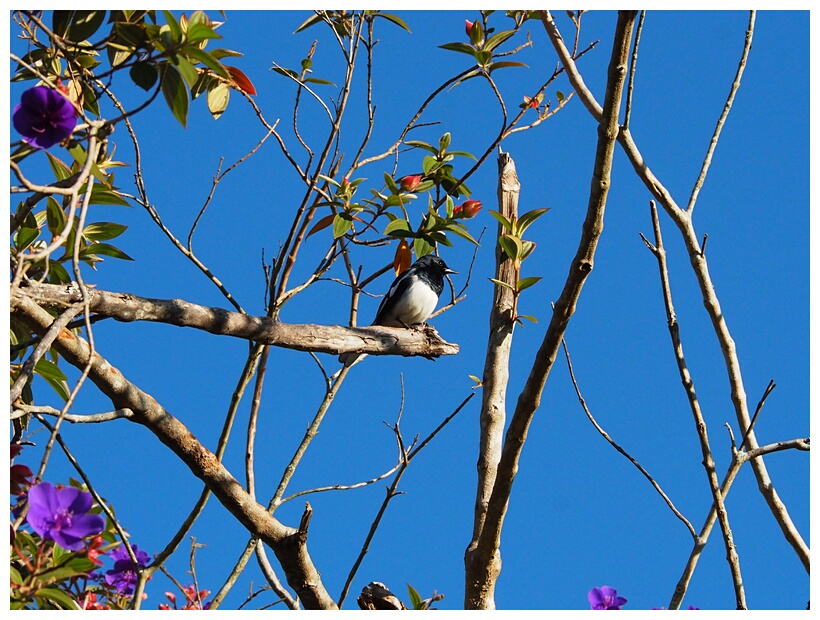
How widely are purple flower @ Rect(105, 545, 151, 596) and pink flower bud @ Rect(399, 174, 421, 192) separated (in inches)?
68.1

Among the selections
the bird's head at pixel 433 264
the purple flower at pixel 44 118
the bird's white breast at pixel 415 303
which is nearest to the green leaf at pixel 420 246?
the purple flower at pixel 44 118

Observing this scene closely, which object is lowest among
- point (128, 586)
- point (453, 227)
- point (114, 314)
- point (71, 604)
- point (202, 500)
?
point (71, 604)

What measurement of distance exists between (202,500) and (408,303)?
280cm

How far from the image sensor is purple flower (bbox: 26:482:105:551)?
1.50m

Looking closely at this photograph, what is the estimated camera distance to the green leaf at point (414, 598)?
2471 mm

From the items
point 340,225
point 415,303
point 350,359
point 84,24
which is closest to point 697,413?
point 340,225

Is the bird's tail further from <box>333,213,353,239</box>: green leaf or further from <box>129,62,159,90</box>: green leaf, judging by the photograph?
<box>129,62,159,90</box>: green leaf

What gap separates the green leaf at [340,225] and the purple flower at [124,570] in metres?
1.36

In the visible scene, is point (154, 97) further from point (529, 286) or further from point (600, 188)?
point (529, 286)

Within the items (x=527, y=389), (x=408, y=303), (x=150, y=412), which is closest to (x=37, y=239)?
(x=150, y=412)

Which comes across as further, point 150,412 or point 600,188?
point 150,412

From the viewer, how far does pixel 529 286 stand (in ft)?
9.39

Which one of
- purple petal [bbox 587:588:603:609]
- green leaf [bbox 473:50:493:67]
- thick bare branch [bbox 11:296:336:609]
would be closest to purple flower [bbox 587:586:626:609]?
purple petal [bbox 587:588:603:609]

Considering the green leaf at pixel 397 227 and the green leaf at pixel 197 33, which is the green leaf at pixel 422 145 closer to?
the green leaf at pixel 397 227
